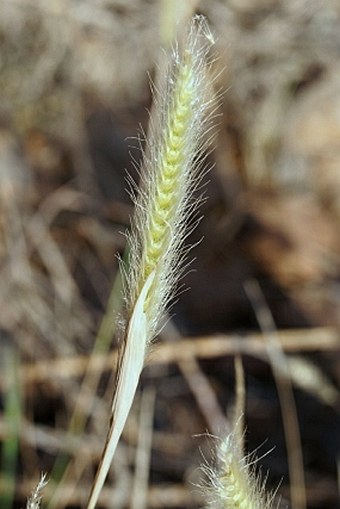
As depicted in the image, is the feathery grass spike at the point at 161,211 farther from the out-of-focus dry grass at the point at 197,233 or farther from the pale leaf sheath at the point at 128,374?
the out-of-focus dry grass at the point at 197,233

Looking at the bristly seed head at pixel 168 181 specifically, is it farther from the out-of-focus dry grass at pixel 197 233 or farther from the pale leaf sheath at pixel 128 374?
the out-of-focus dry grass at pixel 197 233

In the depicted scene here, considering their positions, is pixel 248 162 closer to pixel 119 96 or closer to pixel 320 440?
pixel 119 96

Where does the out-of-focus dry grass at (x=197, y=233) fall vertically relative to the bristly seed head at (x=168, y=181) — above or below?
below

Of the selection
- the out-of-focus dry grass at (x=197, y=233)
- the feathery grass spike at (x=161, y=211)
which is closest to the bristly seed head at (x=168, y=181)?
the feathery grass spike at (x=161, y=211)

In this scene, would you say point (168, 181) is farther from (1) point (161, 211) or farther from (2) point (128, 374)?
(2) point (128, 374)

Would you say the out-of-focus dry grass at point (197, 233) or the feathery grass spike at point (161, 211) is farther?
the out-of-focus dry grass at point (197, 233)

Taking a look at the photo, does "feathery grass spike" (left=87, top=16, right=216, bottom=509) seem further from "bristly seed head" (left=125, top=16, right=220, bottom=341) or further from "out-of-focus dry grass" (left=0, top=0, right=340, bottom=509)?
"out-of-focus dry grass" (left=0, top=0, right=340, bottom=509)

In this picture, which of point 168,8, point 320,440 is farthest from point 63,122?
point 168,8
